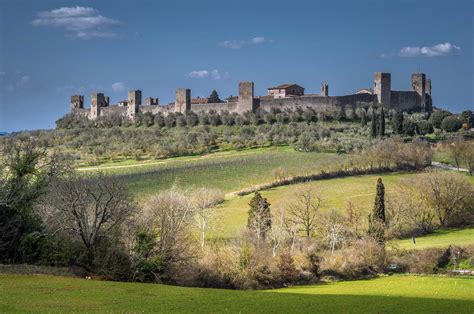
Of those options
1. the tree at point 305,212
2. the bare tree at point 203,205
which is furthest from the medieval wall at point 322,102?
the tree at point 305,212

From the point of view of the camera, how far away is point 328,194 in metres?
63.7

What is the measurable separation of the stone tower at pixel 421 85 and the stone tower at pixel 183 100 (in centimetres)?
3561

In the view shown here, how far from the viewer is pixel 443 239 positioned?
5406cm

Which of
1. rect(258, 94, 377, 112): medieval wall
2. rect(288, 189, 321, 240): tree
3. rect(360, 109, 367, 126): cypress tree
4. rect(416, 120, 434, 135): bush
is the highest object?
rect(258, 94, 377, 112): medieval wall

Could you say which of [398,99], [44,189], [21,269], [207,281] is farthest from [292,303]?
[398,99]

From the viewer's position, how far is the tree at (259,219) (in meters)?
49.2

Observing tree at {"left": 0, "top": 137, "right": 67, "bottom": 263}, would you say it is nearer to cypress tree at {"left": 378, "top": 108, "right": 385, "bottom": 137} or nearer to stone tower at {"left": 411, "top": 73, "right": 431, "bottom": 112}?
cypress tree at {"left": 378, "top": 108, "right": 385, "bottom": 137}

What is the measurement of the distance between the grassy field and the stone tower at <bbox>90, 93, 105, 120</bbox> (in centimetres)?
4033

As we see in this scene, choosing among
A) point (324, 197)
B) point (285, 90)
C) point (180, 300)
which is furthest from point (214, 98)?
point (180, 300)

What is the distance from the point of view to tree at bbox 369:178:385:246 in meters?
50.9

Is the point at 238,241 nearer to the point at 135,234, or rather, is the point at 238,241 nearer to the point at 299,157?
the point at 135,234

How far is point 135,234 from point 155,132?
224 feet

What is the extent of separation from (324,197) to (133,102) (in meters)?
64.7

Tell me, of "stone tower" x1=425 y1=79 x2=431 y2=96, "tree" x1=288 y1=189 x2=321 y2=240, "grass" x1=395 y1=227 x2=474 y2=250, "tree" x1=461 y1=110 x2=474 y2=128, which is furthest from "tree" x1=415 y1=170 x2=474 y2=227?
"stone tower" x1=425 y1=79 x2=431 y2=96
